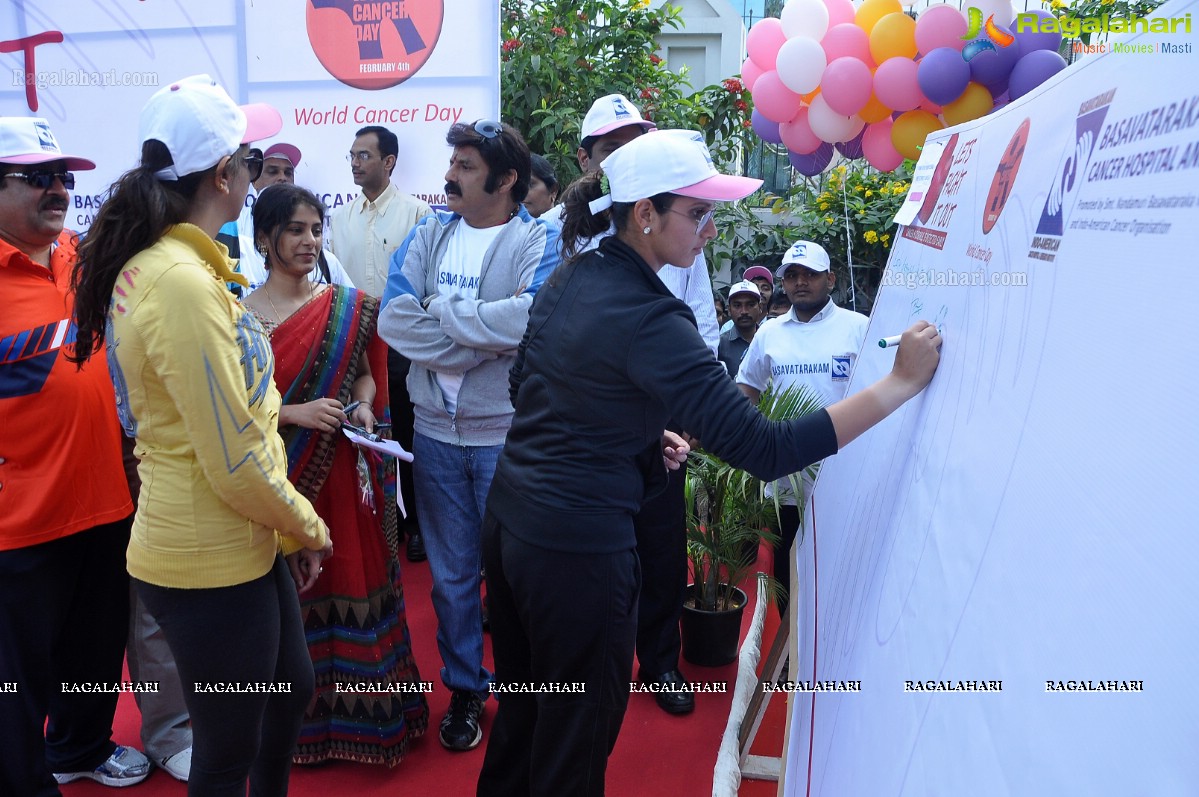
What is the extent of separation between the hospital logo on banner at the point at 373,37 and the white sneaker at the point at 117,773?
293 cm

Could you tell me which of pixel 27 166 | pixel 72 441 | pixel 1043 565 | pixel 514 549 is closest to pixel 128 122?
pixel 27 166

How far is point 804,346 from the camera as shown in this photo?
140 inches

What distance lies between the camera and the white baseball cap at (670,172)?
1589 millimetres

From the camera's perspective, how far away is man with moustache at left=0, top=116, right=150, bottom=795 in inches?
81.8

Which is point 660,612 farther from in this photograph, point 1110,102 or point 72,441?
point 1110,102

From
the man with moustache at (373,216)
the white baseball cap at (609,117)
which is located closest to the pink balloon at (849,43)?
the white baseball cap at (609,117)

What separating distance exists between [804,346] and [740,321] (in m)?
1.68

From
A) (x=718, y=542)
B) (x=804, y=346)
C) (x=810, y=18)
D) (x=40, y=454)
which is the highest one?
(x=810, y=18)

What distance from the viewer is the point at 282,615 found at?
182cm

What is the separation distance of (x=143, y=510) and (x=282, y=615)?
368 millimetres

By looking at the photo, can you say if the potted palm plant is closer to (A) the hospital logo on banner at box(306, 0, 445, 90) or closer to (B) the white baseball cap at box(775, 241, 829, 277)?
(B) the white baseball cap at box(775, 241, 829, 277)

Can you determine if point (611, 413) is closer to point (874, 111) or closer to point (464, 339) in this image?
point (464, 339)

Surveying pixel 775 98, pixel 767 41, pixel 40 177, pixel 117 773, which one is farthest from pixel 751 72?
pixel 117 773

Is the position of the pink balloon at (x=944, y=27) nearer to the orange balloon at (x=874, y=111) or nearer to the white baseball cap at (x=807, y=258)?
the orange balloon at (x=874, y=111)
